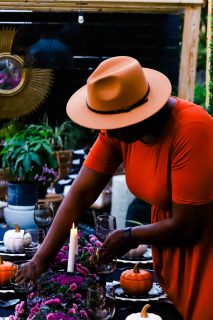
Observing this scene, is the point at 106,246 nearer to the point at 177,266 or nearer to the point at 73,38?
the point at 177,266

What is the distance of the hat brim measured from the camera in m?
2.05

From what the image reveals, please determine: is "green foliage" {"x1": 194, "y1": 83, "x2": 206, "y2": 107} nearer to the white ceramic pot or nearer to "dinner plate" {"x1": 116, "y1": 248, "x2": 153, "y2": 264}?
the white ceramic pot

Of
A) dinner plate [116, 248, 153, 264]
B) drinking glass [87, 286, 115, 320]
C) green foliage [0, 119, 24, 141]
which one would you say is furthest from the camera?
green foliage [0, 119, 24, 141]

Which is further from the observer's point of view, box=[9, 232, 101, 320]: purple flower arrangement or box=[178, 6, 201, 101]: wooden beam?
box=[178, 6, 201, 101]: wooden beam

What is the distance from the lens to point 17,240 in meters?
2.85

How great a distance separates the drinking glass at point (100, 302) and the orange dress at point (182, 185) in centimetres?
28

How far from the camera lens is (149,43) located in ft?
31.6

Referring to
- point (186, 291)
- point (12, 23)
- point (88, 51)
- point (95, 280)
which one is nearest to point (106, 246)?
point (95, 280)

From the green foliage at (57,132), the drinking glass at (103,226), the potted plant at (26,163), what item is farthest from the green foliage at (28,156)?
the green foliage at (57,132)

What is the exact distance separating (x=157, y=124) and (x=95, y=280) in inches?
22.8

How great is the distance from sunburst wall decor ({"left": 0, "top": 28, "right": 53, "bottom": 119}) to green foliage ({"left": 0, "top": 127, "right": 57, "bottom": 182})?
4.55 m

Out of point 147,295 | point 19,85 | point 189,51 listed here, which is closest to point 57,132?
point 19,85

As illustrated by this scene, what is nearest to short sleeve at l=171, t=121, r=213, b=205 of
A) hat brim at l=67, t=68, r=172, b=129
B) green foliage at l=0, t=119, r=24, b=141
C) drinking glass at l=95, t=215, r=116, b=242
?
hat brim at l=67, t=68, r=172, b=129

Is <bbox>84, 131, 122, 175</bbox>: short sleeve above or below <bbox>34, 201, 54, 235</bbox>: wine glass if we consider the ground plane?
above
